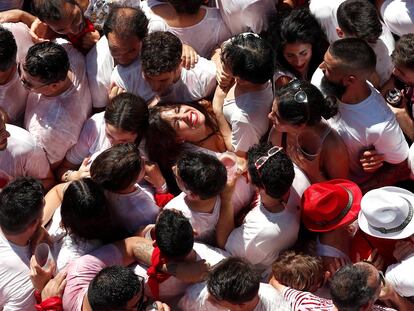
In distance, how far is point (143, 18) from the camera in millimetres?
4457

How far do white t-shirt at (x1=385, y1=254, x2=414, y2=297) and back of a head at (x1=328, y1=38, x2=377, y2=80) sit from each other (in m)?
1.09

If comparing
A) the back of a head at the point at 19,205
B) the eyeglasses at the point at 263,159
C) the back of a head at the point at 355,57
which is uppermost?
the back of a head at the point at 355,57

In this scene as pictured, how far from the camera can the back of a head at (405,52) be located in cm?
413

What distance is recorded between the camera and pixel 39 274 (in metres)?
3.80

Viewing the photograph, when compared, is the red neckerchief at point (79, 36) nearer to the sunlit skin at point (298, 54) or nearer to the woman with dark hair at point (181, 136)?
the woman with dark hair at point (181, 136)

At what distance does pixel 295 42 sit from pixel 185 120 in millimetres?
855

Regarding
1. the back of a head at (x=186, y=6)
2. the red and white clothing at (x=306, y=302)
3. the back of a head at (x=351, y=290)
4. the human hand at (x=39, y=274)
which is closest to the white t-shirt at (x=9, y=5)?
the back of a head at (x=186, y=6)

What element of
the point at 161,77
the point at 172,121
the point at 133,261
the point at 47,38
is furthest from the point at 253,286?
the point at 47,38

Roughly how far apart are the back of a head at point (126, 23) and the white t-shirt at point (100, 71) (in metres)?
0.25

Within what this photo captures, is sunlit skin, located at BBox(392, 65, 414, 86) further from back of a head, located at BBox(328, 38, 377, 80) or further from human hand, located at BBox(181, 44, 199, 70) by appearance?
human hand, located at BBox(181, 44, 199, 70)

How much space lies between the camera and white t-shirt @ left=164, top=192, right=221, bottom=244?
13.2 feet

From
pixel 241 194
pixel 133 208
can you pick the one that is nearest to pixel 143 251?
pixel 133 208

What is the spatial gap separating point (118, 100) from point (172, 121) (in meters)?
0.35

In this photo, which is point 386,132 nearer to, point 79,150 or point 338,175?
point 338,175
